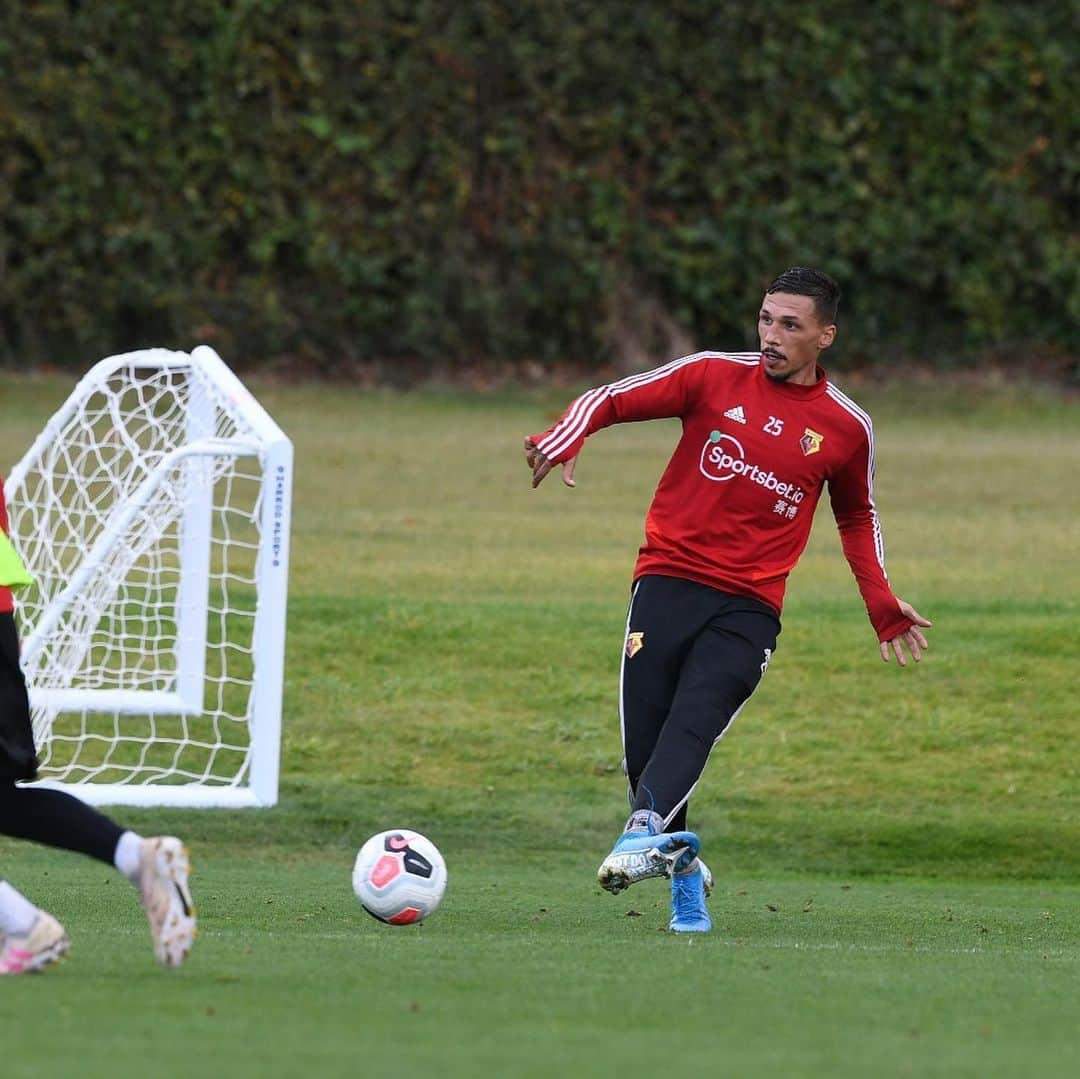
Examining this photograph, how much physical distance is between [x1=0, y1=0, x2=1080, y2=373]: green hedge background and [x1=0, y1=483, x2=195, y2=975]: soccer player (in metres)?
16.4

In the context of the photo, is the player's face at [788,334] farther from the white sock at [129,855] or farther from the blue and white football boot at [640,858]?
the white sock at [129,855]

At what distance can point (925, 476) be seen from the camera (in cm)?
1798

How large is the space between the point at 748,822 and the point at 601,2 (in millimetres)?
13371

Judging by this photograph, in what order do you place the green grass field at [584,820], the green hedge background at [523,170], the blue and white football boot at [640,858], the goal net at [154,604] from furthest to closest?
the green hedge background at [523,170] < the goal net at [154,604] < the blue and white football boot at [640,858] < the green grass field at [584,820]

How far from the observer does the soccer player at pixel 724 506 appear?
711cm

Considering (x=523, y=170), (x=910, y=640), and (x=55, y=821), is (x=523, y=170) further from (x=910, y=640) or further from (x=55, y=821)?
(x=55, y=821)

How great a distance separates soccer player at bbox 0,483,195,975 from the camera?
5316 millimetres

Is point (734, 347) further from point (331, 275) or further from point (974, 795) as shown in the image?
point (974, 795)

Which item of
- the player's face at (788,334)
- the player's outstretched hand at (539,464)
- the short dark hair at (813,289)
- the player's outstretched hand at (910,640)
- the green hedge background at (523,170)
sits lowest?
the player's outstretched hand at (910,640)

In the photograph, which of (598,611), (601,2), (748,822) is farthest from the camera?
(601,2)

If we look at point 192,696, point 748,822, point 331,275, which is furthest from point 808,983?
point 331,275

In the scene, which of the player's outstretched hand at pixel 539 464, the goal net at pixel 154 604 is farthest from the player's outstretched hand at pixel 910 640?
the goal net at pixel 154 604

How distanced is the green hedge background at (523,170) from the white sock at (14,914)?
16761 millimetres

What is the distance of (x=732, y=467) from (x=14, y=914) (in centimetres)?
286
